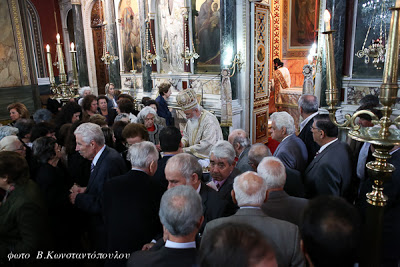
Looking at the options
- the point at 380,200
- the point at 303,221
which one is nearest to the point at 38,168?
the point at 303,221

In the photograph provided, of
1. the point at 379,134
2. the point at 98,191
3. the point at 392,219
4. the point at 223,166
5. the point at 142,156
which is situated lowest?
the point at 392,219

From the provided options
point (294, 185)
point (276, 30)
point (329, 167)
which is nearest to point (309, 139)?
point (329, 167)

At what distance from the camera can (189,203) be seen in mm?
1724

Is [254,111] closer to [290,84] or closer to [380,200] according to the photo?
[290,84]

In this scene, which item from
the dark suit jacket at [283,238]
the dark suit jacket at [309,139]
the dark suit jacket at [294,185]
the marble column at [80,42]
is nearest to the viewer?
the dark suit jacket at [283,238]

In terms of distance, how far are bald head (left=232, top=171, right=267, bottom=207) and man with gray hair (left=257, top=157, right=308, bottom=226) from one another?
266 mm

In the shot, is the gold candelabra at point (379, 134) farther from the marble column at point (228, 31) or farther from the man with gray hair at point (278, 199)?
the marble column at point (228, 31)

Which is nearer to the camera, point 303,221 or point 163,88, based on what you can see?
point 303,221

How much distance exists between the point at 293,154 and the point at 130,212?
1.97m

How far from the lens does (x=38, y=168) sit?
121 inches

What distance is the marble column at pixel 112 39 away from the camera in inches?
462

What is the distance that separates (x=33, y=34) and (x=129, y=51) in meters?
5.65

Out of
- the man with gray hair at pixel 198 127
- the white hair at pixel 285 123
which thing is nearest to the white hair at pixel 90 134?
the man with gray hair at pixel 198 127

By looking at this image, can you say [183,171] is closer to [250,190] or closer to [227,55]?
[250,190]
